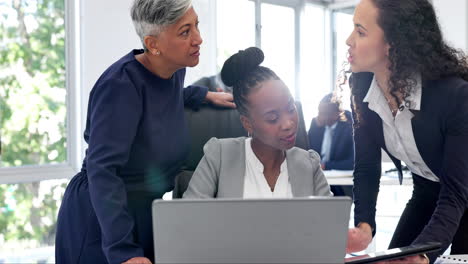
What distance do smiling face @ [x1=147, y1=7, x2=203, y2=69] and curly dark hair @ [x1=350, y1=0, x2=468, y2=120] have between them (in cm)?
48

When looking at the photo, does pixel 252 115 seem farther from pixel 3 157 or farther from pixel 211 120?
pixel 3 157

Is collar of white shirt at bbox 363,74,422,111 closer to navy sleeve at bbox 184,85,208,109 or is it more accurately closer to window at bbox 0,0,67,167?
navy sleeve at bbox 184,85,208,109

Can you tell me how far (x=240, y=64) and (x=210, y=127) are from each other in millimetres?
245

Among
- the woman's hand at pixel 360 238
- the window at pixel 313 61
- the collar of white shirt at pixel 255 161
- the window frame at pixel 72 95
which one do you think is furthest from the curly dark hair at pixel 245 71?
the window at pixel 313 61

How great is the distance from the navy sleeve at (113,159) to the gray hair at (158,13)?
0.16m

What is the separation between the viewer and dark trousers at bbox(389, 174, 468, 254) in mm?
1603

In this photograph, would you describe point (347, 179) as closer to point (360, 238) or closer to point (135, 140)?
point (360, 238)

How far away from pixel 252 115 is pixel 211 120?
217 mm

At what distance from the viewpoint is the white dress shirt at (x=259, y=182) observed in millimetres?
1396

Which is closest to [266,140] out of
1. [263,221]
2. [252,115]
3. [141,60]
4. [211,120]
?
[252,115]

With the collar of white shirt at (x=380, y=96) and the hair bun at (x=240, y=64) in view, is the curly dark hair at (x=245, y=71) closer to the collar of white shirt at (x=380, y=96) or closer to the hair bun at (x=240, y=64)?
the hair bun at (x=240, y=64)

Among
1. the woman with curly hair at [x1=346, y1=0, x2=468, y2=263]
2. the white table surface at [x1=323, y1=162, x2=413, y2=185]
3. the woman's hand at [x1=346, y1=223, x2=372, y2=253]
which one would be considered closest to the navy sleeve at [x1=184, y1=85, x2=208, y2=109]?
the woman with curly hair at [x1=346, y1=0, x2=468, y2=263]

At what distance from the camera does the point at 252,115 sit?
143 cm

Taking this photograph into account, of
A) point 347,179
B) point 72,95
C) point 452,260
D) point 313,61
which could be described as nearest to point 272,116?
point 452,260
